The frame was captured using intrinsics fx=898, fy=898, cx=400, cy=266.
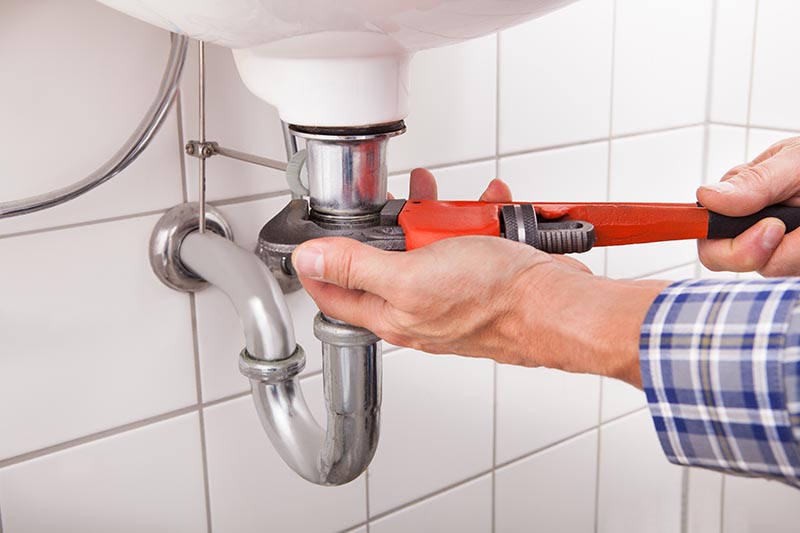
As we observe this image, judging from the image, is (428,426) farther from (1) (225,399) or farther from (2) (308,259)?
(2) (308,259)

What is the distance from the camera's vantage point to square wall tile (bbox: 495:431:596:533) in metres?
1.05

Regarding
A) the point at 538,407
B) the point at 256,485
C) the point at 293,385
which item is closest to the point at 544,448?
the point at 538,407

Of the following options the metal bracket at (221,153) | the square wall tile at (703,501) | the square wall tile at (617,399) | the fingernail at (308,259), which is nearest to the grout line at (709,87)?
the square wall tile at (617,399)

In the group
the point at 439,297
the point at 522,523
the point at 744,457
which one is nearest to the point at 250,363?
the point at 439,297

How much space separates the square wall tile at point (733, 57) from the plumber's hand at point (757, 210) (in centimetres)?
44

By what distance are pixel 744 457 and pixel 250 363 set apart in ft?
1.13

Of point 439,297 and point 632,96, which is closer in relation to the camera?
point 439,297

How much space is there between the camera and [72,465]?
28.7 inches

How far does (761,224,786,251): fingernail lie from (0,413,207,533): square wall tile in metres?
0.49

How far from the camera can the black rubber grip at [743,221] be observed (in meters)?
0.61

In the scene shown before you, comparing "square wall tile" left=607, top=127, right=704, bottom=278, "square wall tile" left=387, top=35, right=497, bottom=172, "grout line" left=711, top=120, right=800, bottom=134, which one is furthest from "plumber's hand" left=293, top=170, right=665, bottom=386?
"grout line" left=711, top=120, right=800, bottom=134

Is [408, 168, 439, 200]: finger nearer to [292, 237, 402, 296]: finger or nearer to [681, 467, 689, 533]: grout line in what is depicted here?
[292, 237, 402, 296]: finger

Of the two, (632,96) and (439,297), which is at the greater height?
(632,96)

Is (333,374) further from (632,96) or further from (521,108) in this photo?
(632,96)
